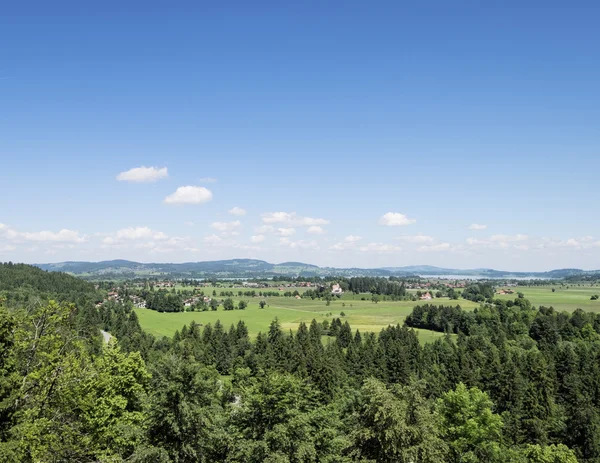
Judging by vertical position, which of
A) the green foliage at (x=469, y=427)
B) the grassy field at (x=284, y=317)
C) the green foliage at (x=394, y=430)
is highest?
the green foliage at (x=394, y=430)

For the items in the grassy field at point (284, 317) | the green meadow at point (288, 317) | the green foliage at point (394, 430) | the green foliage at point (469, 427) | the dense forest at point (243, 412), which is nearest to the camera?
the dense forest at point (243, 412)

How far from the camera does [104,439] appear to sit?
2717cm

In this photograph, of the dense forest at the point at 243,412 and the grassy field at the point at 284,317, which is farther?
the grassy field at the point at 284,317

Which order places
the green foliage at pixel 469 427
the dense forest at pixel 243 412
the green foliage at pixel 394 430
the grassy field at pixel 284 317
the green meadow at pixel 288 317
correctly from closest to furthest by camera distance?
the dense forest at pixel 243 412 < the green foliage at pixel 394 430 < the green foliage at pixel 469 427 < the grassy field at pixel 284 317 < the green meadow at pixel 288 317

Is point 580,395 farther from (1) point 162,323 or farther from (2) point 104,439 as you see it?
(1) point 162,323

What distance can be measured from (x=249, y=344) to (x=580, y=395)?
213ft

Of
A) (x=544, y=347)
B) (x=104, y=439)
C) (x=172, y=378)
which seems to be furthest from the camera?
(x=544, y=347)

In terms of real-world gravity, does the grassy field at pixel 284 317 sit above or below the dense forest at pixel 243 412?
below

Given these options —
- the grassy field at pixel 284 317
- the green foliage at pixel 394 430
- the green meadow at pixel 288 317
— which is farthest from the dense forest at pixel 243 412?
the grassy field at pixel 284 317

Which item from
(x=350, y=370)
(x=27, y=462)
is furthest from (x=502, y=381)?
(x=27, y=462)

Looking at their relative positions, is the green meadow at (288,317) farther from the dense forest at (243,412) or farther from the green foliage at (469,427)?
the green foliage at (469,427)

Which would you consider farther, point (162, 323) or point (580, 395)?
point (162, 323)

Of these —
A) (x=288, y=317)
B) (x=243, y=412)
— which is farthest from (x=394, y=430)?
(x=288, y=317)

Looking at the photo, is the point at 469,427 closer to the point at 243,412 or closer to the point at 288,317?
the point at 243,412
